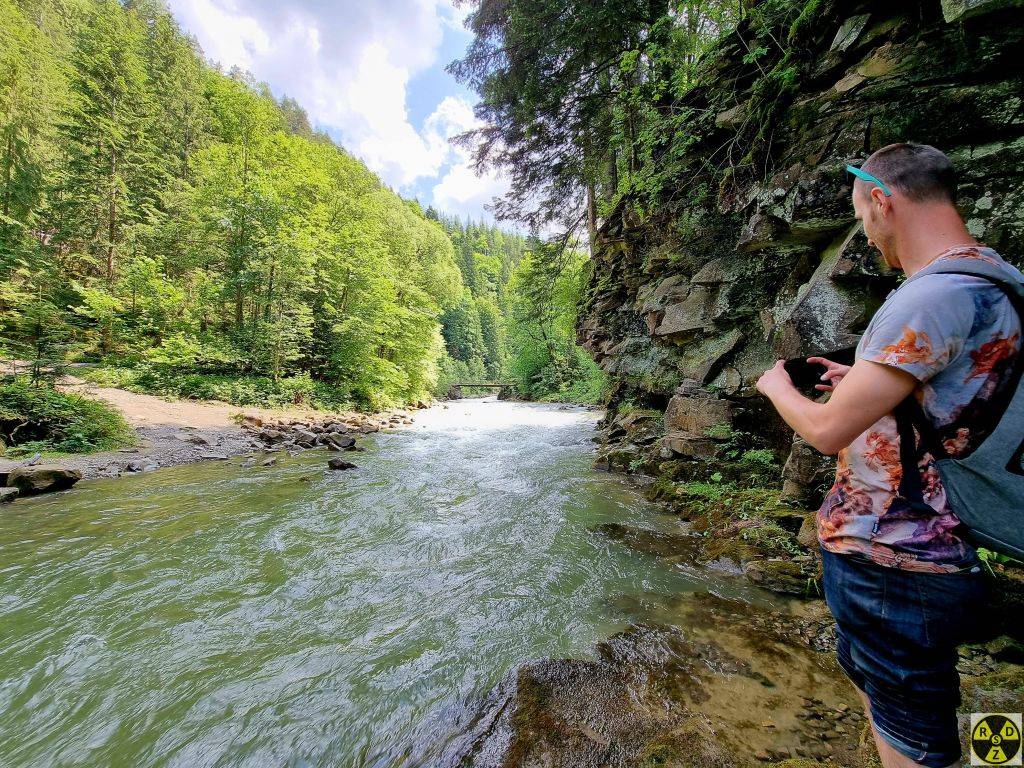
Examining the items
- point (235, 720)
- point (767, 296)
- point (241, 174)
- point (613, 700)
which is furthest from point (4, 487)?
point (241, 174)

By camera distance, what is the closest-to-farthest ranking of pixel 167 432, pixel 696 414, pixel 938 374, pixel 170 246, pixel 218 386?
1. pixel 938 374
2. pixel 696 414
3. pixel 167 432
4. pixel 218 386
5. pixel 170 246

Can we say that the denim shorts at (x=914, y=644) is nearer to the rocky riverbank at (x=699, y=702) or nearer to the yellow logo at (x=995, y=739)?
the yellow logo at (x=995, y=739)

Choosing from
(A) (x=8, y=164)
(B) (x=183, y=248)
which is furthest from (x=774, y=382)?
(A) (x=8, y=164)

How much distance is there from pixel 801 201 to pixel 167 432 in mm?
13631

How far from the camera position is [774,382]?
55.6 inches

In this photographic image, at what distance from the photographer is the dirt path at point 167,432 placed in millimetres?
7344

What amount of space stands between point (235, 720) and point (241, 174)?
2519 centimetres

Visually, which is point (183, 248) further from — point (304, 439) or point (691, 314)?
point (691, 314)

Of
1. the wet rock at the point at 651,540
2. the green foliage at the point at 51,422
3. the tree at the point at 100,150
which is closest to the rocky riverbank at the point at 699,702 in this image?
the wet rock at the point at 651,540

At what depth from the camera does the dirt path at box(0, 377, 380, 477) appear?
7.34m

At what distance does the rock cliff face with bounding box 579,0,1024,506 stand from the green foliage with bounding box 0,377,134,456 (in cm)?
1098

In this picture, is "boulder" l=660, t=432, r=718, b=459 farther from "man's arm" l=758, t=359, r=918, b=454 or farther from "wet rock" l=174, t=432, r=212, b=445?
"wet rock" l=174, t=432, r=212, b=445

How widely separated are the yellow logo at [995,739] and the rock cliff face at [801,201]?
2977 millimetres

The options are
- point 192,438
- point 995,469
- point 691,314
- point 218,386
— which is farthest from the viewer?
point 218,386
